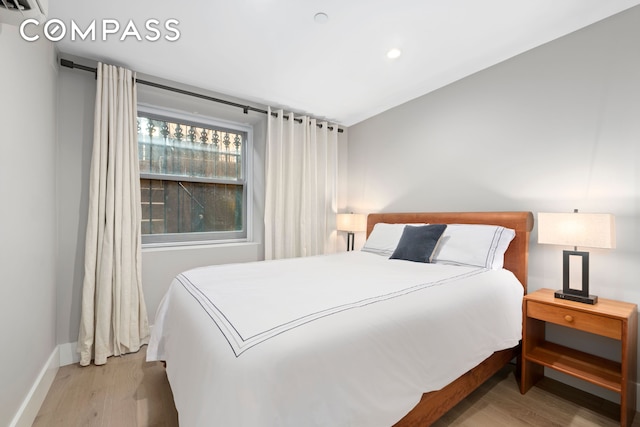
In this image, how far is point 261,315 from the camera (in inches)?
43.9

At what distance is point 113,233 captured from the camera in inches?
89.7

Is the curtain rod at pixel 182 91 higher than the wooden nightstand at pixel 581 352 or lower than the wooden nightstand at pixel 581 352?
higher

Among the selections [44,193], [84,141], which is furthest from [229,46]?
[44,193]

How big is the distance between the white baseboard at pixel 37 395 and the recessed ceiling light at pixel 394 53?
320cm

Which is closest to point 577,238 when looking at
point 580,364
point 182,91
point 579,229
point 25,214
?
point 579,229

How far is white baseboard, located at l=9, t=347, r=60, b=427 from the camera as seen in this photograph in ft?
4.70

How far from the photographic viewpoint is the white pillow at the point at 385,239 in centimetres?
269

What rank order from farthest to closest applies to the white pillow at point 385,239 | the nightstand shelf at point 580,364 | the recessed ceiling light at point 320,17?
1. the white pillow at point 385,239
2. the recessed ceiling light at point 320,17
3. the nightstand shelf at point 580,364

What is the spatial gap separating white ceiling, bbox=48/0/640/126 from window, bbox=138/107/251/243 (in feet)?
1.83

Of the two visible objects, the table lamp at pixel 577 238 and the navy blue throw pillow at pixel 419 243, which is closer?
the table lamp at pixel 577 238

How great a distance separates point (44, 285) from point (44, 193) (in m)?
0.61

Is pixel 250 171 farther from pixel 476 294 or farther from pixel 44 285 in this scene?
pixel 476 294

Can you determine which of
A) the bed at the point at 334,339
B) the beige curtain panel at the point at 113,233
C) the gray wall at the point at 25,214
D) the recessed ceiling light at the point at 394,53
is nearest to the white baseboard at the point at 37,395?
the gray wall at the point at 25,214

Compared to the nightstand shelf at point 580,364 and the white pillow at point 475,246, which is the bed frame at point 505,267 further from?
the nightstand shelf at point 580,364
